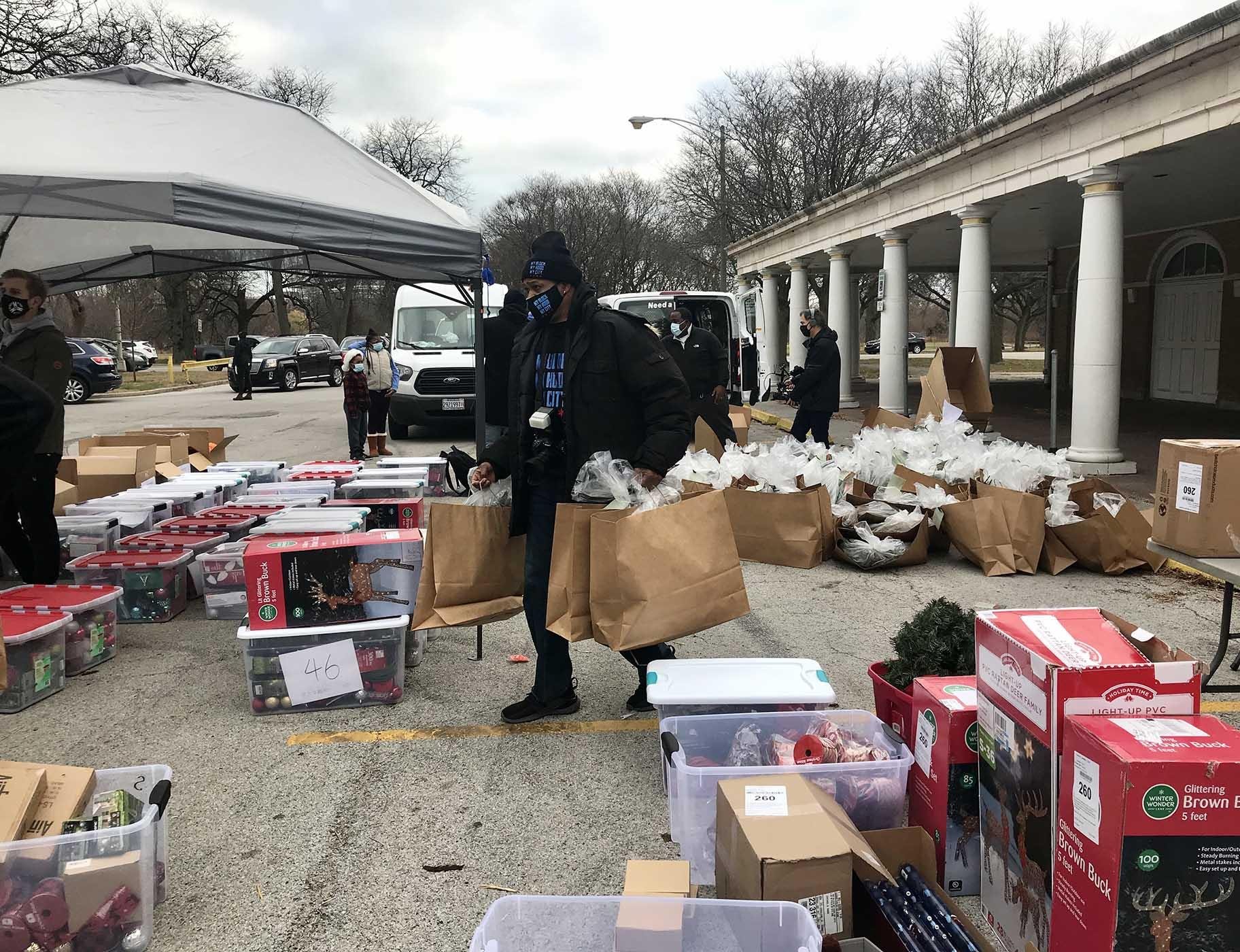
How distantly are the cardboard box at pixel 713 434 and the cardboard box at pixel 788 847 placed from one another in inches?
255

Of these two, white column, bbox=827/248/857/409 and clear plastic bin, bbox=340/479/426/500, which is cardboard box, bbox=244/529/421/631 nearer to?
clear plastic bin, bbox=340/479/426/500

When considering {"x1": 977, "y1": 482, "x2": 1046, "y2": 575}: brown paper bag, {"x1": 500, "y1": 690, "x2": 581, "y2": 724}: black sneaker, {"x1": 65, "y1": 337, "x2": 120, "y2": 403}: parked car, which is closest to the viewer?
{"x1": 500, "y1": 690, "x2": 581, "y2": 724}: black sneaker

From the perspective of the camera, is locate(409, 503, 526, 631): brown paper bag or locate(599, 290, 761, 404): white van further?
locate(599, 290, 761, 404): white van

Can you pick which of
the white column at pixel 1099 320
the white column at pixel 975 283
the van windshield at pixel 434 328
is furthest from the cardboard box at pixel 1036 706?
the van windshield at pixel 434 328

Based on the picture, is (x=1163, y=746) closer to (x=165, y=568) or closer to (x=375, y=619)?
(x=375, y=619)

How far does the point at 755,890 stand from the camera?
2320 millimetres

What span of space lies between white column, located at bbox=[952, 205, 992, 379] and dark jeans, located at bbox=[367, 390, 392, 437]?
8.42 m

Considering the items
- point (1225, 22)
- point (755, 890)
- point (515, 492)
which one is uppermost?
point (1225, 22)

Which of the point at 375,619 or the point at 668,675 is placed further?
the point at 375,619

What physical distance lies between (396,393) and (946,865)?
12888 millimetres

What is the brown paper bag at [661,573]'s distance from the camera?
3416mm

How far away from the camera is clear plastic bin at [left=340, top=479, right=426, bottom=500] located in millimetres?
7168

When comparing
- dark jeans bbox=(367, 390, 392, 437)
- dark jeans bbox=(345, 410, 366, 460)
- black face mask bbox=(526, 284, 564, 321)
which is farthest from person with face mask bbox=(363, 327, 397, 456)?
black face mask bbox=(526, 284, 564, 321)

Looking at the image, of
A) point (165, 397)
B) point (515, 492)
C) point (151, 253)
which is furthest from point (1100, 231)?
point (165, 397)
